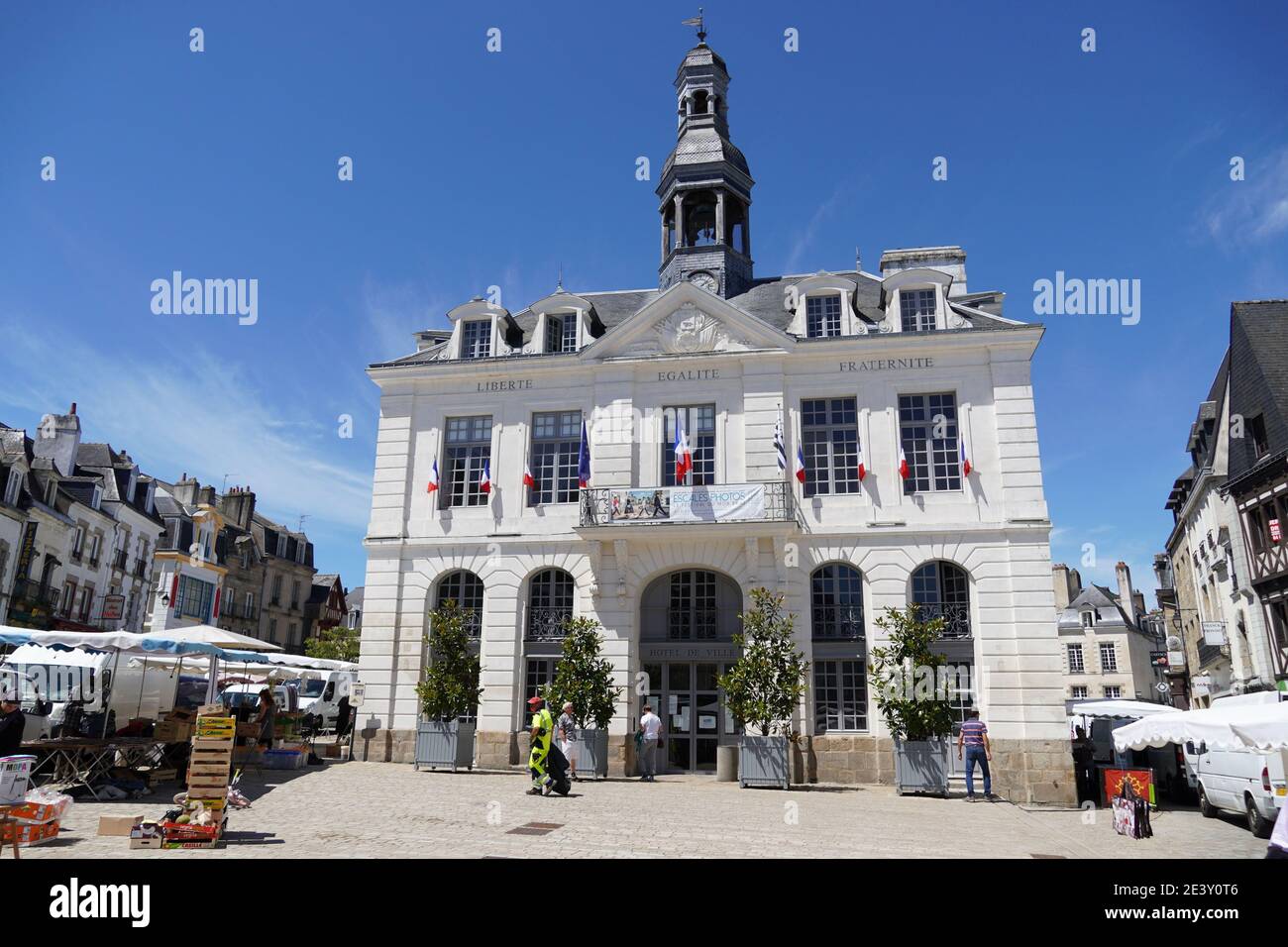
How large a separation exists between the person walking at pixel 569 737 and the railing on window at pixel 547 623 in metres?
2.90

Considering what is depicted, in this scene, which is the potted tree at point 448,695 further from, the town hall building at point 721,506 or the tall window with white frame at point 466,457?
the tall window with white frame at point 466,457

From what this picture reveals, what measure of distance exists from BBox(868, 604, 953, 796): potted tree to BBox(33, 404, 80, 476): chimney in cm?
3682

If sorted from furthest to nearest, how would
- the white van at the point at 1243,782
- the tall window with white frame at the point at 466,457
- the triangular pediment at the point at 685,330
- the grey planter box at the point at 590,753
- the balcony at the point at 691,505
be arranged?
the tall window with white frame at the point at 466,457
the triangular pediment at the point at 685,330
the balcony at the point at 691,505
the grey planter box at the point at 590,753
the white van at the point at 1243,782

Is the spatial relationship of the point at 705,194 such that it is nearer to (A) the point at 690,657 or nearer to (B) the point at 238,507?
(A) the point at 690,657

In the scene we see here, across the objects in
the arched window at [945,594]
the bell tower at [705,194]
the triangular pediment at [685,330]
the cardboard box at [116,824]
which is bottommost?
the cardboard box at [116,824]

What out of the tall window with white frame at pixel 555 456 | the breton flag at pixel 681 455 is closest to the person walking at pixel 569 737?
the tall window with white frame at pixel 555 456

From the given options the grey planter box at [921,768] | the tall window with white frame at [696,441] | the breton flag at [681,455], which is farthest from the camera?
the tall window with white frame at [696,441]

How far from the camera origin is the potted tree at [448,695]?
20.5 m

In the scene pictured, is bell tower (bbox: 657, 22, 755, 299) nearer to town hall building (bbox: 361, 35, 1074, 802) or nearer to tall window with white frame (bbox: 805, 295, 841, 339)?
town hall building (bbox: 361, 35, 1074, 802)

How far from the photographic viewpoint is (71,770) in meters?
14.4

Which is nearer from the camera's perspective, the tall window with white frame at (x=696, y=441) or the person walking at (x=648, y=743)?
the person walking at (x=648, y=743)

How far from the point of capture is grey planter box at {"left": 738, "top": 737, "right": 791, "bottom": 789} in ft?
59.2

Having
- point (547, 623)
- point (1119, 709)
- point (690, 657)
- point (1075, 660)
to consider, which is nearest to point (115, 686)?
point (547, 623)
